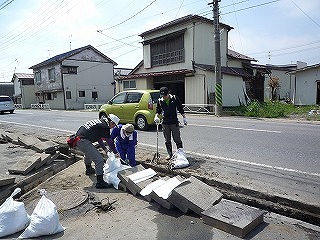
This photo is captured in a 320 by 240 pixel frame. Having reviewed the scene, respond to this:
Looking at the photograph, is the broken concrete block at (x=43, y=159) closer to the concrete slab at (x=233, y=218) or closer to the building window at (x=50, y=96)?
the concrete slab at (x=233, y=218)

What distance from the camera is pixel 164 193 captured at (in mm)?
3945

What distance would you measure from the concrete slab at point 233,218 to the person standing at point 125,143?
2370 millimetres

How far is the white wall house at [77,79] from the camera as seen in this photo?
34781mm

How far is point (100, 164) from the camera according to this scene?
495 cm

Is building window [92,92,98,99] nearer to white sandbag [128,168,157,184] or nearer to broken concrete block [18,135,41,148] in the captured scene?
broken concrete block [18,135,41,148]

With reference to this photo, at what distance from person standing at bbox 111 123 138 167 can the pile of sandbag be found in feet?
7.23

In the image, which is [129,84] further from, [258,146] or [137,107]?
[258,146]

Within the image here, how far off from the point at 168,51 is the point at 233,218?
66.4 feet

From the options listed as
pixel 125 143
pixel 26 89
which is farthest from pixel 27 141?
pixel 26 89

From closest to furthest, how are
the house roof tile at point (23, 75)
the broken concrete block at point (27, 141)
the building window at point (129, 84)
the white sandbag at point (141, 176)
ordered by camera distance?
the white sandbag at point (141, 176), the broken concrete block at point (27, 141), the building window at point (129, 84), the house roof tile at point (23, 75)

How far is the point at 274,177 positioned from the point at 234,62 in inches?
814

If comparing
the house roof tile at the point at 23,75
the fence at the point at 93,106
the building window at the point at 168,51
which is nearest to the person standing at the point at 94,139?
the building window at the point at 168,51

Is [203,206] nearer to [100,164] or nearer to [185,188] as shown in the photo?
[185,188]

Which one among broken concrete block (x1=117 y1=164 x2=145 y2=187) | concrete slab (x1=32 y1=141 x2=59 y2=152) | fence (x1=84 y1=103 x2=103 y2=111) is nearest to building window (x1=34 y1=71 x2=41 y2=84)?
fence (x1=84 y1=103 x2=103 y2=111)
